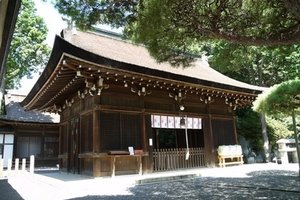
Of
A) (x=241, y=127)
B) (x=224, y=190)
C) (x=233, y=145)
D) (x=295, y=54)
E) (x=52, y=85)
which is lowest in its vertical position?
(x=224, y=190)

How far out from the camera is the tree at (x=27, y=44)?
66.6 ft

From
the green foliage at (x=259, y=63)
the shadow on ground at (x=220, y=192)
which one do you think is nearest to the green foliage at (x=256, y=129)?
the green foliage at (x=259, y=63)

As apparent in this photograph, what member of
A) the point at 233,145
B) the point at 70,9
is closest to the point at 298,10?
the point at 70,9

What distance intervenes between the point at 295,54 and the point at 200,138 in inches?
345

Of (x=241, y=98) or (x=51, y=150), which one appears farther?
(x=51, y=150)

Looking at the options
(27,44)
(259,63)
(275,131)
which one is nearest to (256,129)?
(275,131)

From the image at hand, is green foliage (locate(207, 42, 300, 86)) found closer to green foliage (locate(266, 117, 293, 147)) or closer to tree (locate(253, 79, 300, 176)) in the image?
tree (locate(253, 79, 300, 176))

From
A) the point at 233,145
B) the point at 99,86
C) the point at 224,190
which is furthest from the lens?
the point at 233,145

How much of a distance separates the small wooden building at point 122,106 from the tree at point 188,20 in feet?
6.92

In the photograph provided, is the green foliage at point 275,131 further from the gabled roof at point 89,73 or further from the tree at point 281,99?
the tree at point 281,99

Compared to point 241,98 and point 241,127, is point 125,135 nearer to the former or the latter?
point 241,98

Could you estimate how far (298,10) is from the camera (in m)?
3.87

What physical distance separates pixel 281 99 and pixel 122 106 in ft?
18.1

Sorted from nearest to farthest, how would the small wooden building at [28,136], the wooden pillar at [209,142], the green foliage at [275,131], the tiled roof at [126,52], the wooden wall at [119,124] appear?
the wooden wall at [119,124] < the tiled roof at [126,52] < the wooden pillar at [209,142] < the small wooden building at [28,136] < the green foliage at [275,131]
